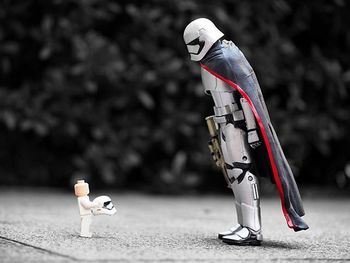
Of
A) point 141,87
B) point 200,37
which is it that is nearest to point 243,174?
point 200,37

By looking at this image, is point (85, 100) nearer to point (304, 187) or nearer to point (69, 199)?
point (69, 199)

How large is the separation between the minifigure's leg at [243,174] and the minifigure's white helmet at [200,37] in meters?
0.49

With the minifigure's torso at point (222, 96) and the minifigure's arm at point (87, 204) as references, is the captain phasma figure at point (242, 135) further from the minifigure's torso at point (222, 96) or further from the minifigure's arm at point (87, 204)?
the minifigure's arm at point (87, 204)

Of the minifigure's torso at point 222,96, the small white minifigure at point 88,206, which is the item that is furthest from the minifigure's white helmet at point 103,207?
the minifigure's torso at point 222,96

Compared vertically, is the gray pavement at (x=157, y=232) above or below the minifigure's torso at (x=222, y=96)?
below

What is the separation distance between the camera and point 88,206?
4727 millimetres

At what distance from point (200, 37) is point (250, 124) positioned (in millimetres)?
638

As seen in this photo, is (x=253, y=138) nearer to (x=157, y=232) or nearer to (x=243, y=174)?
(x=243, y=174)

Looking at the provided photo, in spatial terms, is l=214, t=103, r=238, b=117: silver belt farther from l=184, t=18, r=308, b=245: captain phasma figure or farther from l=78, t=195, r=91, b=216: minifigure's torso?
l=78, t=195, r=91, b=216: minifigure's torso

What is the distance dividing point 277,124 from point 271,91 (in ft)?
2.13

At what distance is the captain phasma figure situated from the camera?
4570 millimetres

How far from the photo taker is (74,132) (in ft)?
25.5

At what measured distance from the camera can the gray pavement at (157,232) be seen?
4.21 metres

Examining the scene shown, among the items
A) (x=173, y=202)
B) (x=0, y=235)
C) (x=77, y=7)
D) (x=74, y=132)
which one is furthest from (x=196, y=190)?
(x=0, y=235)
